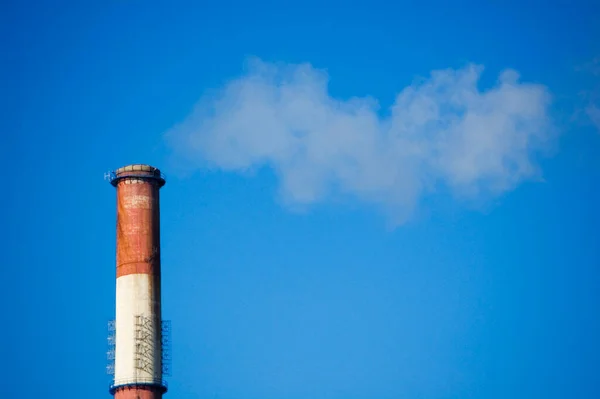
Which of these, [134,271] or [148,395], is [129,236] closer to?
[134,271]

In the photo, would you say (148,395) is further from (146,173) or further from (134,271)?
(146,173)

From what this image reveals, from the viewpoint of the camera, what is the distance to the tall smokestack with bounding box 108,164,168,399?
90062 millimetres

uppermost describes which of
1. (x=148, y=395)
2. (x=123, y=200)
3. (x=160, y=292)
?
(x=123, y=200)

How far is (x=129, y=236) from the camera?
305 ft

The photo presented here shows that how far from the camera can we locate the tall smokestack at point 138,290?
90.1m

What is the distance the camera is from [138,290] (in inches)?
3607

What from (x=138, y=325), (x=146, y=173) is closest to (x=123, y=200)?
(x=146, y=173)

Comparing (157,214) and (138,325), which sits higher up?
(157,214)

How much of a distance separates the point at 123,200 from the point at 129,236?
2.61 m

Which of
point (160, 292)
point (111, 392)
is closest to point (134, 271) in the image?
point (160, 292)

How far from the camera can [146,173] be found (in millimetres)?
94500

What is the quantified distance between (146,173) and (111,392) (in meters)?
15.0

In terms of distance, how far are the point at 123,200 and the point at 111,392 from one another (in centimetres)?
1296

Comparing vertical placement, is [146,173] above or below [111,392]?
above
